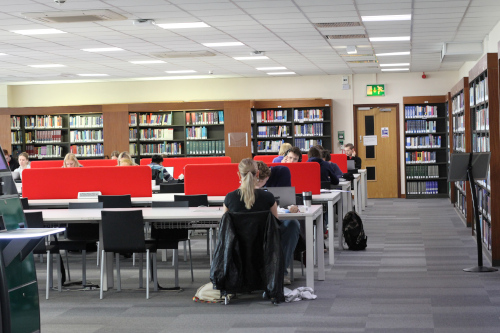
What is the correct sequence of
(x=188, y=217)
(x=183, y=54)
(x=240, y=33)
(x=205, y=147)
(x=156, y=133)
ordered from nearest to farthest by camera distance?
(x=188, y=217), (x=240, y=33), (x=183, y=54), (x=205, y=147), (x=156, y=133)

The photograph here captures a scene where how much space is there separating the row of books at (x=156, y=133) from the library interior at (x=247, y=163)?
0.04m

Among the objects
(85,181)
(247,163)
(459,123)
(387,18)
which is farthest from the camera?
(459,123)

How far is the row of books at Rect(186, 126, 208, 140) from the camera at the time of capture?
675 inches

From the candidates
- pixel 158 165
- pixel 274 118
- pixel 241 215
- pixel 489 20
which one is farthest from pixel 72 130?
pixel 241 215

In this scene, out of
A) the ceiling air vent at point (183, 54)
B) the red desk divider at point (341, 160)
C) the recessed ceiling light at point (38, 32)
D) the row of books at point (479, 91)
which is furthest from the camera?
the red desk divider at point (341, 160)

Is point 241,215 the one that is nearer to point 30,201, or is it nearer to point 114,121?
point 30,201

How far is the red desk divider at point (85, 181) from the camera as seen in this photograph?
29.7 feet

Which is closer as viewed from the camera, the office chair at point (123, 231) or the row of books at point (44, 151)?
the office chair at point (123, 231)

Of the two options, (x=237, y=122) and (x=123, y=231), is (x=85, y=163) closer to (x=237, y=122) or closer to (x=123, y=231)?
(x=237, y=122)

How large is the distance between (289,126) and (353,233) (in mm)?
8399

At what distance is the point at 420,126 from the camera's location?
1716 centimetres

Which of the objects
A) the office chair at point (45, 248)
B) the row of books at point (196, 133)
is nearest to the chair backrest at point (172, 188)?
the office chair at point (45, 248)

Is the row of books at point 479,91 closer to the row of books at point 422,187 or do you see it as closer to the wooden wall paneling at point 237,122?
the wooden wall paneling at point 237,122

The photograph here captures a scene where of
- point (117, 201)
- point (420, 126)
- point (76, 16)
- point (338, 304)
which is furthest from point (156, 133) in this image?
point (338, 304)
